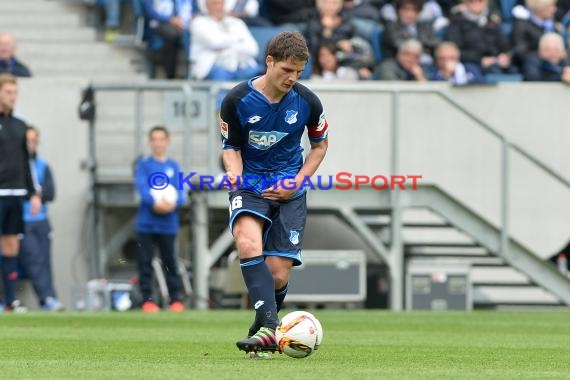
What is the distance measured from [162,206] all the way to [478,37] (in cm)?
537

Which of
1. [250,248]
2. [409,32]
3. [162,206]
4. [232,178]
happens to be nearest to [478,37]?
[409,32]

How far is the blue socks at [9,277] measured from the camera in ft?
54.8

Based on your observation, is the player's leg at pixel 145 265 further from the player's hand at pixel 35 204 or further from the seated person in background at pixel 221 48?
the seated person in background at pixel 221 48

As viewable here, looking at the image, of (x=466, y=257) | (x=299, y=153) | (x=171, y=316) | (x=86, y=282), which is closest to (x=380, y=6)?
(x=466, y=257)

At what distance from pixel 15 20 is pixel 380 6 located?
5123 mm

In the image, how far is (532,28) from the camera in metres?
20.3

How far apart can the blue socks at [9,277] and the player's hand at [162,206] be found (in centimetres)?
176

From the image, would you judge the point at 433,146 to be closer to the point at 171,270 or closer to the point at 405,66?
the point at 405,66

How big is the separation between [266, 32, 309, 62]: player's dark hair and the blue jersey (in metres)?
8.22

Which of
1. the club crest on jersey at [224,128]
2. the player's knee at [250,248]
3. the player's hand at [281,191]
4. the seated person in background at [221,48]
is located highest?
the seated person in background at [221,48]

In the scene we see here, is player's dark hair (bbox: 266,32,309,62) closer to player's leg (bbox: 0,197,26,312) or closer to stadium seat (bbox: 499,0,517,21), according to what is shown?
player's leg (bbox: 0,197,26,312)

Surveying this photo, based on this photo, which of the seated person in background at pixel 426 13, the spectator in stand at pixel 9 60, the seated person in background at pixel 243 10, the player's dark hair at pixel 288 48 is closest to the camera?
the player's dark hair at pixel 288 48

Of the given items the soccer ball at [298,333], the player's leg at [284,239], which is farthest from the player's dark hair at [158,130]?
the soccer ball at [298,333]

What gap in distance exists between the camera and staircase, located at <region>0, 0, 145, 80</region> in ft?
67.4
